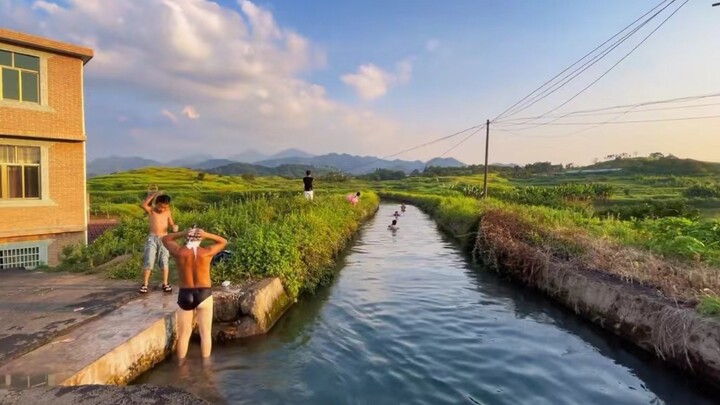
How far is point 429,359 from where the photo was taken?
7.31 m

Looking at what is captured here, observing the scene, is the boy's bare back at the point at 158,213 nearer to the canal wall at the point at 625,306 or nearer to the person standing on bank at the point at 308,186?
the canal wall at the point at 625,306

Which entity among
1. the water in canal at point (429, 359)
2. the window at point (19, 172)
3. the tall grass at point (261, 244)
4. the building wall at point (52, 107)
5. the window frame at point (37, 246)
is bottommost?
the water in canal at point (429, 359)

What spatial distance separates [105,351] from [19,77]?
12.8m

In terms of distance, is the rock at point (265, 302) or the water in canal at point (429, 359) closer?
the water in canal at point (429, 359)

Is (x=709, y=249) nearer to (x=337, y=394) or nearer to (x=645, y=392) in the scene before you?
(x=645, y=392)

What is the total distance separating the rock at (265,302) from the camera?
7.70m

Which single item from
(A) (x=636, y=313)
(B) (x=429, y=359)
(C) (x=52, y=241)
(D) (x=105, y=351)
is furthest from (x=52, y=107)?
(A) (x=636, y=313)

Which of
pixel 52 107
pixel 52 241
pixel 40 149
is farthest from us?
pixel 52 241

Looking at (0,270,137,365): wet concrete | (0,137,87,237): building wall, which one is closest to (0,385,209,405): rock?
(0,270,137,365): wet concrete

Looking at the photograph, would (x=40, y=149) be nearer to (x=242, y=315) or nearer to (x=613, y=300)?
(x=242, y=315)

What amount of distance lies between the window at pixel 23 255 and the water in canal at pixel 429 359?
10099mm

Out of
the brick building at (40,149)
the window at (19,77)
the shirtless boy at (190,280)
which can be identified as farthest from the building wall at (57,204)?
the shirtless boy at (190,280)

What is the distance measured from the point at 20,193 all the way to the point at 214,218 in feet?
22.3

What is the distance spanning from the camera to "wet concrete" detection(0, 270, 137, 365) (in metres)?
5.79
